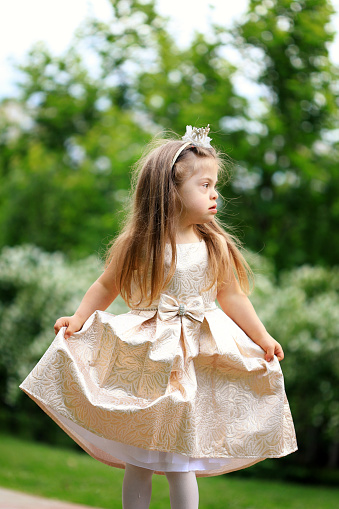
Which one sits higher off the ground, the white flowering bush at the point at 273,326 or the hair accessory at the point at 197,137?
the hair accessory at the point at 197,137

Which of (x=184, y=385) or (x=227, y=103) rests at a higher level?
(x=184, y=385)

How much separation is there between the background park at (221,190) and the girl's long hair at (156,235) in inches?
9.6

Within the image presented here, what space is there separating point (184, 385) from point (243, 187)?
8838 mm

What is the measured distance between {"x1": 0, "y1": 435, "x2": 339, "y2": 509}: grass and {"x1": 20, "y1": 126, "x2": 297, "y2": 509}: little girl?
2.56m

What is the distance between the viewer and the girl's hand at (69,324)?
256 cm

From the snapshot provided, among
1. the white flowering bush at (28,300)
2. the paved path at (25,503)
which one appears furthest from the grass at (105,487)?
the white flowering bush at (28,300)

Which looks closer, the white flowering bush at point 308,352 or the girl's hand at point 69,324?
the girl's hand at point 69,324

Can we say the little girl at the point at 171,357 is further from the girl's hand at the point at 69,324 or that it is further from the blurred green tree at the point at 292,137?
the blurred green tree at the point at 292,137

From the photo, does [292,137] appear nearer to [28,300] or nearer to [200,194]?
[28,300]

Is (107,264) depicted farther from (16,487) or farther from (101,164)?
(101,164)

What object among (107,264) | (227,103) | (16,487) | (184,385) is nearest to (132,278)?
(107,264)

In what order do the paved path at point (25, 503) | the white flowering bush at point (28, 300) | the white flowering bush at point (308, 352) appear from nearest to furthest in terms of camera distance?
1. the paved path at point (25, 503)
2. the white flowering bush at point (308, 352)
3. the white flowering bush at point (28, 300)

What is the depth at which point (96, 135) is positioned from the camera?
48.7 ft

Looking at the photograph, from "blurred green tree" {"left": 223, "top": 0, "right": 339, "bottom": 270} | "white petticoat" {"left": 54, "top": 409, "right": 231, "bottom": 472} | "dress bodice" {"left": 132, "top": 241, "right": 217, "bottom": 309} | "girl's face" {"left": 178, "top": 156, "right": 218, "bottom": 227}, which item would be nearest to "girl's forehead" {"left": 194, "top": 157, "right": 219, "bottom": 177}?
"girl's face" {"left": 178, "top": 156, "right": 218, "bottom": 227}
